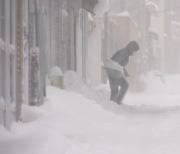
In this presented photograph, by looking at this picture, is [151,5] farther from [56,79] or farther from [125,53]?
[56,79]

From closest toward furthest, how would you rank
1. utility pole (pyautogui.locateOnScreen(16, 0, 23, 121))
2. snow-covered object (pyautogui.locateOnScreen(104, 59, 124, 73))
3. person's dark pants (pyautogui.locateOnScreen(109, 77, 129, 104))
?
utility pole (pyautogui.locateOnScreen(16, 0, 23, 121)) < snow-covered object (pyautogui.locateOnScreen(104, 59, 124, 73)) < person's dark pants (pyautogui.locateOnScreen(109, 77, 129, 104))

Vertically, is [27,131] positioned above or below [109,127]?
above

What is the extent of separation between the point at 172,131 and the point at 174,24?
2222 inches

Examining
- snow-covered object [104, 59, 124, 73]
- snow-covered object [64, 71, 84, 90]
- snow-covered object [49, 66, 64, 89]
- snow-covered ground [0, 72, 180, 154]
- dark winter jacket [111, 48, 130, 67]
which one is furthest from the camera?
dark winter jacket [111, 48, 130, 67]

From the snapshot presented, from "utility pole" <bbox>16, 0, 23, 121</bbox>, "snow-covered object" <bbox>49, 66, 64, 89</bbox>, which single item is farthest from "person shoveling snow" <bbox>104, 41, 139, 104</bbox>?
"utility pole" <bbox>16, 0, 23, 121</bbox>

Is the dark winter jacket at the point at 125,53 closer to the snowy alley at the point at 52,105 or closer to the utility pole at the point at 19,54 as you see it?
the snowy alley at the point at 52,105

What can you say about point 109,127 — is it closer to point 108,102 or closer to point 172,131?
point 172,131

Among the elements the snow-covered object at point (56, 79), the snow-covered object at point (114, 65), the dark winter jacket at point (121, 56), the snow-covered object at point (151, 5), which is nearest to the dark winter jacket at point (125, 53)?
the dark winter jacket at point (121, 56)

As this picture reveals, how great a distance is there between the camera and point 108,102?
846 centimetres

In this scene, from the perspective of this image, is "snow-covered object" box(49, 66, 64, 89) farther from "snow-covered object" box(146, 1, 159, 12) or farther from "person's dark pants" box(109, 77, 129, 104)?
"snow-covered object" box(146, 1, 159, 12)

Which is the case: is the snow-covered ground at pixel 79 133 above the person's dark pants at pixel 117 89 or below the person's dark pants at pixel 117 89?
above

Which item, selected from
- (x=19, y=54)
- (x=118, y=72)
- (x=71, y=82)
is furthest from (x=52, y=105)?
(x=118, y=72)

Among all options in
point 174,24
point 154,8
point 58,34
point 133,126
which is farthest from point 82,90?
point 174,24

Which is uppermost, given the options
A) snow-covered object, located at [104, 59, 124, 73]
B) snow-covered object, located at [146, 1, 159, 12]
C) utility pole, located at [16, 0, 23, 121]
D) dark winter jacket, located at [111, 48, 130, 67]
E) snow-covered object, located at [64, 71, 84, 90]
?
utility pole, located at [16, 0, 23, 121]
